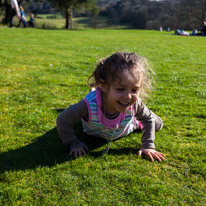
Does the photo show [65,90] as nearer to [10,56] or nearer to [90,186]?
[90,186]

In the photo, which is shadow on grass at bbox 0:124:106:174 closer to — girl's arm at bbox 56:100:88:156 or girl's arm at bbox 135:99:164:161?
girl's arm at bbox 56:100:88:156

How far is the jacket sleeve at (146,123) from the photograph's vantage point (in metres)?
3.45

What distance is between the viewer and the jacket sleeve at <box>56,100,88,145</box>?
327 centimetres

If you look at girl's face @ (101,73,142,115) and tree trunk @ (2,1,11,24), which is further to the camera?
tree trunk @ (2,1,11,24)

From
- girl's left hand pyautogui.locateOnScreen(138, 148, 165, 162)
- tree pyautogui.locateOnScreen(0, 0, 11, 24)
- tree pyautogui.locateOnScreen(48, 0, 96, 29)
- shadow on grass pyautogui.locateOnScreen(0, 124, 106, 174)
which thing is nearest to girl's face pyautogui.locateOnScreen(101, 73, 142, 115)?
girl's left hand pyautogui.locateOnScreen(138, 148, 165, 162)

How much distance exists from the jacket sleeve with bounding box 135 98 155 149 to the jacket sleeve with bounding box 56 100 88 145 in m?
0.77

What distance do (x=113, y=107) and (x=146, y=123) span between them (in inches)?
25.1

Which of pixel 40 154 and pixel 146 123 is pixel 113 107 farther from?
pixel 40 154

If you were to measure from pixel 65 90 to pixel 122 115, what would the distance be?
3.02 m

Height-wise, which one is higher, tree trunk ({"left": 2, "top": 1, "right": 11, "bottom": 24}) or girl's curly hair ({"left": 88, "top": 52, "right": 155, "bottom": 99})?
tree trunk ({"left": 2, "top": 1, "right": 11, "bottom": 24})

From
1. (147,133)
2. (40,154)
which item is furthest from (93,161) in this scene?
(147,133)

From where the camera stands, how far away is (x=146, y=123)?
362 centimetres

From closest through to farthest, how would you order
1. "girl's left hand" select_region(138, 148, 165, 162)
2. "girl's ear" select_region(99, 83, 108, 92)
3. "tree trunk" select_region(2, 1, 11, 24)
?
"girl's ear" select_region(99, 83, 108, 92), "girl's left hand" select_region(138, 148, 165, 162), "tree trunk" select_region(2, 1, 11, 24)

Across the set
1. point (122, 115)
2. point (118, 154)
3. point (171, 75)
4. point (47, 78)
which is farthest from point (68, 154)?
point (171, 75)
